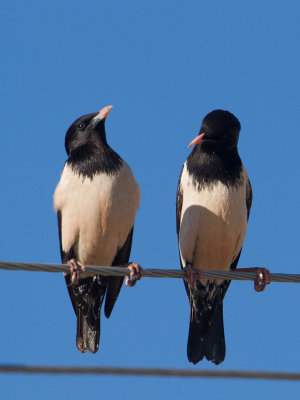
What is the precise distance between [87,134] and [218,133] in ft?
4.32

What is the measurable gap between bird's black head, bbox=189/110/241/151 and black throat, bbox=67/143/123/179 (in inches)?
32.5

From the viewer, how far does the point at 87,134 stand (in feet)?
26.3

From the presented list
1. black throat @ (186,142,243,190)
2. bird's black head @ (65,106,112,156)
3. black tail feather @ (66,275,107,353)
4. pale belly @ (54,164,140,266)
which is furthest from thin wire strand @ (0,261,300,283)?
bird's black head @ (65,106,112,156)

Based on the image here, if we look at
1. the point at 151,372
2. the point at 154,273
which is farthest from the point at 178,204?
the point at 151,372

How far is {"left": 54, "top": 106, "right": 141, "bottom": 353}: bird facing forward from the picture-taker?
7.42 meters

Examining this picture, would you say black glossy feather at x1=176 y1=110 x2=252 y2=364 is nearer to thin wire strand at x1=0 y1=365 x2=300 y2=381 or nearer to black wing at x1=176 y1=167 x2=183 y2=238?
black wing at x1=176 y1=167 x2=183 y2=238

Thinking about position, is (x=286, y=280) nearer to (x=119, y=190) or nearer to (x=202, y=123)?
(x=119, y=190)

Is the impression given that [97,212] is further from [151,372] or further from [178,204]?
[151,372]

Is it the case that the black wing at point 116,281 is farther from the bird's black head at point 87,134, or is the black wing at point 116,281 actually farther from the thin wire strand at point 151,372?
the thin wire strand at point 151,372

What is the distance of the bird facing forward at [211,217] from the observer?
7648 millimetres

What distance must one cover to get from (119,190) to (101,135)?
→ 2.73ft

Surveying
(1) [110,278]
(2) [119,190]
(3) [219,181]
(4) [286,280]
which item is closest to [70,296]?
(1) [110,278]

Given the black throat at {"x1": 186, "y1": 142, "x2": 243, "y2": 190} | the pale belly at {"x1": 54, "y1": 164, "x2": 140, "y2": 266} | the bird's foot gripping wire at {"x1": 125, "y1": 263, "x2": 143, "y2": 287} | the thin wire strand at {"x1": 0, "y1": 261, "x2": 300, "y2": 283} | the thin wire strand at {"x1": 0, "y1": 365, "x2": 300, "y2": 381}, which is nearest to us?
the thin wire strand at {"x1": 0, "y1": 365, "x2": 300, "y2": 381}

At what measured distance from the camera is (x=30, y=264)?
4.82 metres
